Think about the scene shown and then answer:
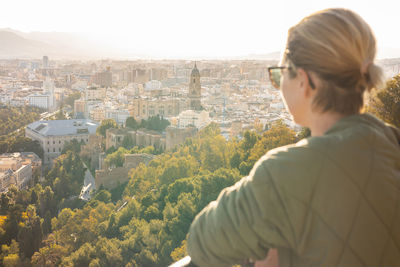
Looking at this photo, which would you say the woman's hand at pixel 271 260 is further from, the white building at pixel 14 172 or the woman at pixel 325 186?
the white building at pixel 14 172

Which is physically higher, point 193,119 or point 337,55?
point 337,55

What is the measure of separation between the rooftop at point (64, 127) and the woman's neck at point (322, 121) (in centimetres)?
1466

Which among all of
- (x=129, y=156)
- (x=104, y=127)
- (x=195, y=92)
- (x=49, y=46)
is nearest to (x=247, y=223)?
(x=129, y=156)

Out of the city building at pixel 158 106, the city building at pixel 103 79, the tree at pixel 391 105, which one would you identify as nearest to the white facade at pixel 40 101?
the city building at pixel 103 79

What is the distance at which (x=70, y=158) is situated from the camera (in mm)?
10852

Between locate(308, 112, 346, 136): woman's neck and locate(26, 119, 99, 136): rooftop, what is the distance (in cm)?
1466

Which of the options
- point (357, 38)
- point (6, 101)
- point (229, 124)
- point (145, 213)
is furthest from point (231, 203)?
point (6, 101)

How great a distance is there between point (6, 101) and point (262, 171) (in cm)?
2261

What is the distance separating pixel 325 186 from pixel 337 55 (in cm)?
11

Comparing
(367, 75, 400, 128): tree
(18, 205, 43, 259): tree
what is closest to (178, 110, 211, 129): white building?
(18, 205, 43, 259): tree

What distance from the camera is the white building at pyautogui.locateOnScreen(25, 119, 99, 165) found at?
1396 cm

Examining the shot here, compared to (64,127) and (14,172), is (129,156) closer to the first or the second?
(14,172)

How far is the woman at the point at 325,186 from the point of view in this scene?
13.2 inches

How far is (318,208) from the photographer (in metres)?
0.33
